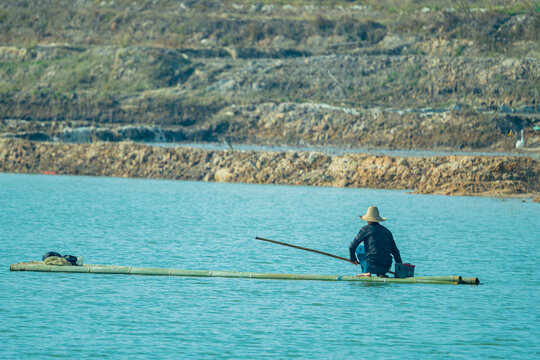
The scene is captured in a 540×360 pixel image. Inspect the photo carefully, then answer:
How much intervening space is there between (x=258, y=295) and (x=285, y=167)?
32246mm

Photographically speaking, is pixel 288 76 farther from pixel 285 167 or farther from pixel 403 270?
pixel 403 270

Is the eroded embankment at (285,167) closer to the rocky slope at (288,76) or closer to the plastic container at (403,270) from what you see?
the rocky slope at (288,76)

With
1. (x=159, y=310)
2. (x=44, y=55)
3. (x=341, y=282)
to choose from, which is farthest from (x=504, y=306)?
(x=44, y=55)

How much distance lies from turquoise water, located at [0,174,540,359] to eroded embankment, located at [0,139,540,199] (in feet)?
32.9

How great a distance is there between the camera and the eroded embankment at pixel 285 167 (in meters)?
44.6

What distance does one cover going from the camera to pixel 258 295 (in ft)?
58.4

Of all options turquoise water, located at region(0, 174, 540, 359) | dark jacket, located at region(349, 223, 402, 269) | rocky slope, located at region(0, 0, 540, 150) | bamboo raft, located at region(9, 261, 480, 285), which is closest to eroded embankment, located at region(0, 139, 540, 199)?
rocky slope, located at region(0, 0, 540, 150)

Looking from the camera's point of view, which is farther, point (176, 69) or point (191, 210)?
point (176, 69)

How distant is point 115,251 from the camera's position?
2436cm

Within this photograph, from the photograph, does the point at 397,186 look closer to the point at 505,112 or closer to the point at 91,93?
the point at 505,112

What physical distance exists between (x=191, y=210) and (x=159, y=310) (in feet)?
71.2

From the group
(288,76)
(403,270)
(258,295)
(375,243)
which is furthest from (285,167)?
(258,295)

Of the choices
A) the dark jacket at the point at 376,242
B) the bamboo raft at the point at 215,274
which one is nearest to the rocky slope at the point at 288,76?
the bamboo raft at the point at 215,274

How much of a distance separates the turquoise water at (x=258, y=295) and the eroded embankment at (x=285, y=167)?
1002cm
